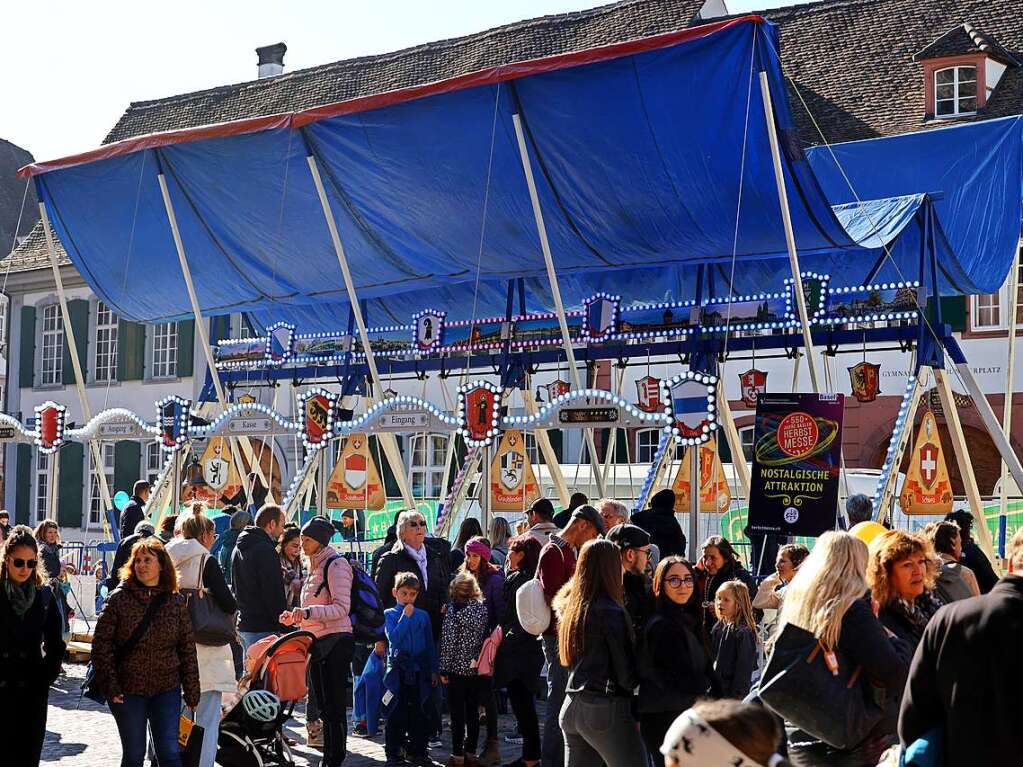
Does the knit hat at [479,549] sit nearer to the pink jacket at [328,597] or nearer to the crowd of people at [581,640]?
the crowd of people at [581,640]

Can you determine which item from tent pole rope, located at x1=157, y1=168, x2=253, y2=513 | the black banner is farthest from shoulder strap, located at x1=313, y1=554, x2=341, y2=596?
tent pole rope, located at x1=157, y1=168, x2=253, y2=513

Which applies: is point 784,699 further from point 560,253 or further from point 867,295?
point 560,253

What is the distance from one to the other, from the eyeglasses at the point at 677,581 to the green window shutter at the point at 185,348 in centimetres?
2683

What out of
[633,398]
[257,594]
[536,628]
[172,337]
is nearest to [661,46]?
[257,594]

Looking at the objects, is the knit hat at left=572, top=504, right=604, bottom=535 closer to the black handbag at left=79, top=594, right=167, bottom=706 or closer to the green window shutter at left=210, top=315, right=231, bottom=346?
the black handbag at left=79, top=594, right=167, bottom=706

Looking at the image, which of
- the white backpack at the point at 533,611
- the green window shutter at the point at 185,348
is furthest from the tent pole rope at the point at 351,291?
the green window shutter at the point at 185,348

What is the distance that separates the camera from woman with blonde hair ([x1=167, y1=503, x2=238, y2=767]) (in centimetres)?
849

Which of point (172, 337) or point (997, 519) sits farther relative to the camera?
point (172, 337)

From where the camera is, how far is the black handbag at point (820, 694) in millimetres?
5230

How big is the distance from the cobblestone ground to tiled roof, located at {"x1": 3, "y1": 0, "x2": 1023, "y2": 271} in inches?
658

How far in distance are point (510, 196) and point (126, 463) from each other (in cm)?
1900

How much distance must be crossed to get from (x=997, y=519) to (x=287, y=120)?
30.9 feet

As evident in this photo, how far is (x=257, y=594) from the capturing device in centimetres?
1037

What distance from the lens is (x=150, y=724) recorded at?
754cm
